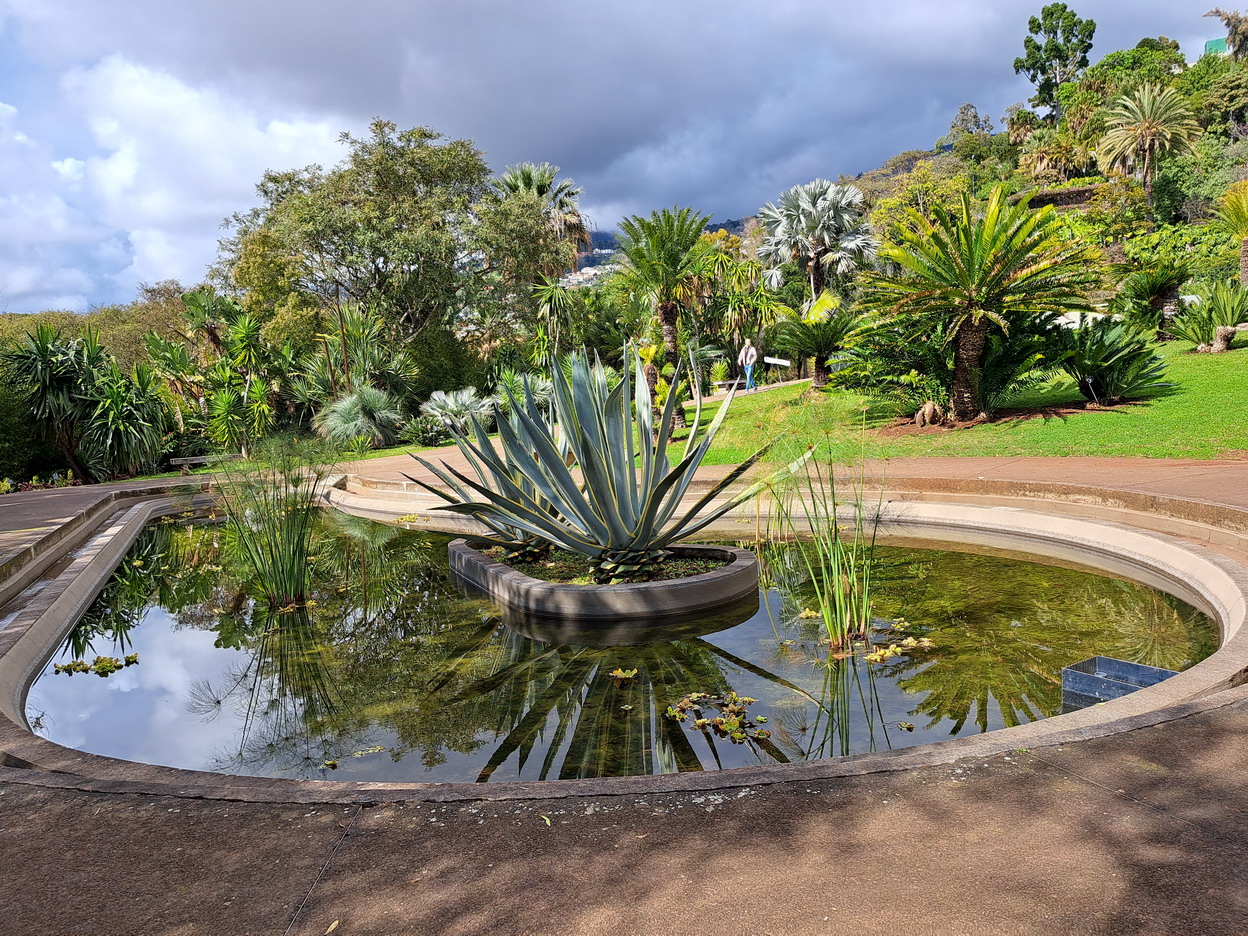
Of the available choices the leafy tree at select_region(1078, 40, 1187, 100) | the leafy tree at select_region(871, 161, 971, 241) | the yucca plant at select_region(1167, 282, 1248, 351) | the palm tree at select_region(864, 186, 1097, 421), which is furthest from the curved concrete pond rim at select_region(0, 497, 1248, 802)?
the leafy tree at select_region(1078, 40, 1187, 100)

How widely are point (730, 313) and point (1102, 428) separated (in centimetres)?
2701

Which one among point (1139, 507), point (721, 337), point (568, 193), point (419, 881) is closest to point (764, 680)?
point (419, 881)

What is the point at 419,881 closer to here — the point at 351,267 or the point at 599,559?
the point at 599,559

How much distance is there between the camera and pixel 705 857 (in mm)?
2521

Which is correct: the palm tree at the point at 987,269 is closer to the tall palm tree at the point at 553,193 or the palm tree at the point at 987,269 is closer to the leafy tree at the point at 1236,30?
the tall palm tree at the point at 553,193

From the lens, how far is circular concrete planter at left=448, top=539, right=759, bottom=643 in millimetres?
6156

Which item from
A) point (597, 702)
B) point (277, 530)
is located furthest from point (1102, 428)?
point (277, 530)

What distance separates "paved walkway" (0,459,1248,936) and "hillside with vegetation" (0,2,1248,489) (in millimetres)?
3942

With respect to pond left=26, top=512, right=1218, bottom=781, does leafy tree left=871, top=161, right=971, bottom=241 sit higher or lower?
higher

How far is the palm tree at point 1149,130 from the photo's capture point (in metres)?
42.4

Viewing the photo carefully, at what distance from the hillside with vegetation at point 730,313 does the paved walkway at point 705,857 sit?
12.9 feet

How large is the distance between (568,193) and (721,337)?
13707mm

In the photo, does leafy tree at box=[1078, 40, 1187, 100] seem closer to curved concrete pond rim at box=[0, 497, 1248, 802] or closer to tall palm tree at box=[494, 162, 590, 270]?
tall palm tree at box=[494, 162, 590, 270]

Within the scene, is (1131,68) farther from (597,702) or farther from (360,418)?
(597,702)
